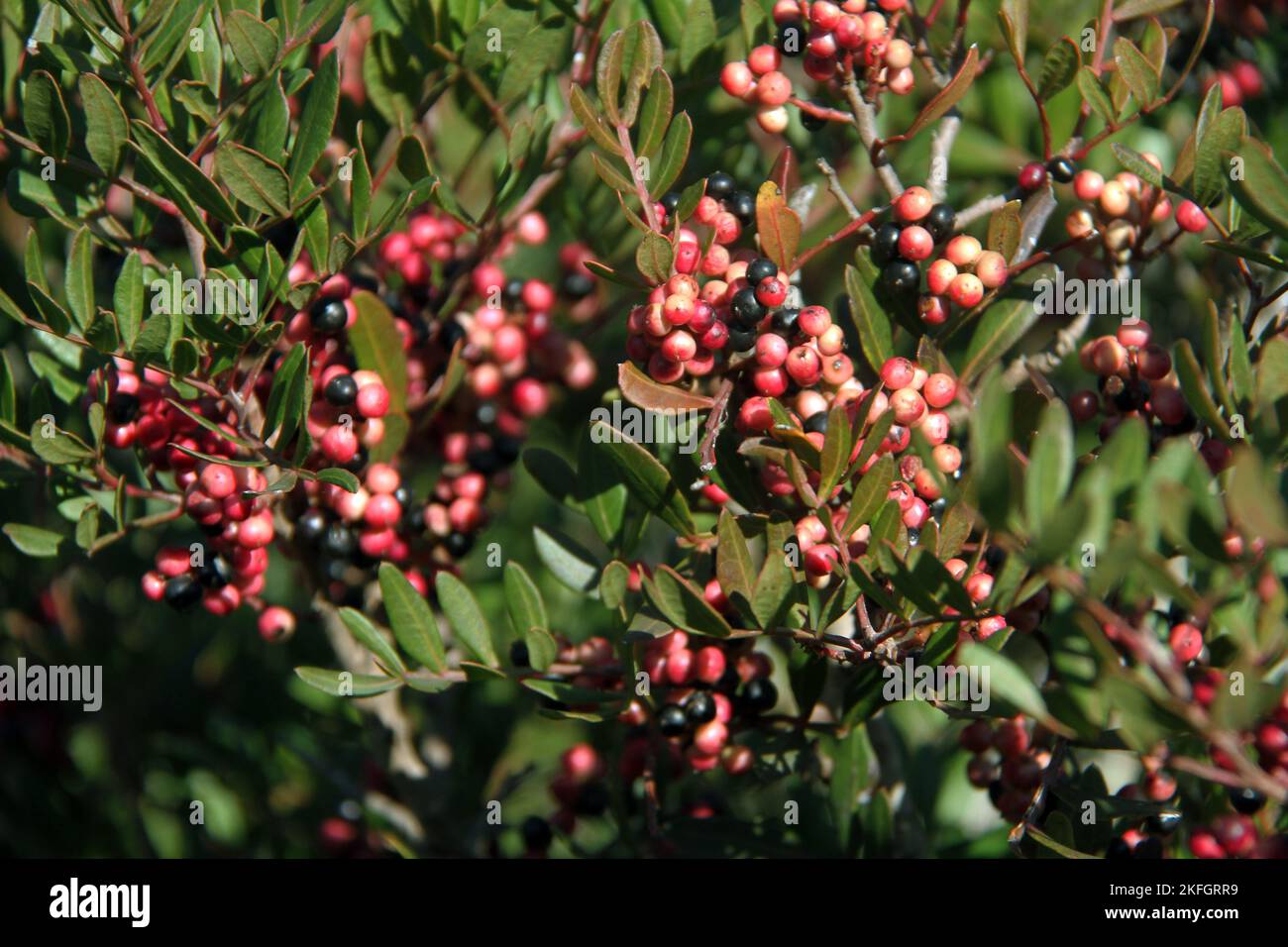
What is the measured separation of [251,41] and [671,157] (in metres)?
0.55

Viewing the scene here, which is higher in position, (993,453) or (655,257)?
(655,257)

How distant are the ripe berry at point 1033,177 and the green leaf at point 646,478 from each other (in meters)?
0.65

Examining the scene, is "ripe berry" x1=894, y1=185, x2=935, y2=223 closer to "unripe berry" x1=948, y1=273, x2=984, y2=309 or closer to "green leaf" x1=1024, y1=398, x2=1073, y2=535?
"unripe berry" x1=948, y1=273, x2=984, y2=309

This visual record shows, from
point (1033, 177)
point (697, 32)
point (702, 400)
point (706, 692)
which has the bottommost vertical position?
point (706, 692)

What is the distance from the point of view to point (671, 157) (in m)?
1.58

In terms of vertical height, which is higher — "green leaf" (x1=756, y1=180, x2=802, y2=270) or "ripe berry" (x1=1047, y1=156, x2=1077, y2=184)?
"ripe berry" (x1=1047, y1=156, x2=1077, y2=184)

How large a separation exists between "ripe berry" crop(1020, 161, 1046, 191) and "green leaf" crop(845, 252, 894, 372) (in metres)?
0.27

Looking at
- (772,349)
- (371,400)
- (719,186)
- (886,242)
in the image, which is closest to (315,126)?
(371,400)

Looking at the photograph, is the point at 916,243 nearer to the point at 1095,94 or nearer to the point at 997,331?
the point at 997,331

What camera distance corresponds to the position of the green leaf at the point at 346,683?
159 cm

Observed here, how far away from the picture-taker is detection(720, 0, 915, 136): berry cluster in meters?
1.65

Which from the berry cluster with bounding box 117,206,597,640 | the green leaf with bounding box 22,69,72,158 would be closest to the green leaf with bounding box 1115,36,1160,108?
the berry cluster with bounding box 117,206,597,640

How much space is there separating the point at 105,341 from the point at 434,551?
2.22 feet

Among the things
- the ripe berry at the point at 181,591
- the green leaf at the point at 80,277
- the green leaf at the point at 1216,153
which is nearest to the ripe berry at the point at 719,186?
the green leaf at the point at 1216,153
